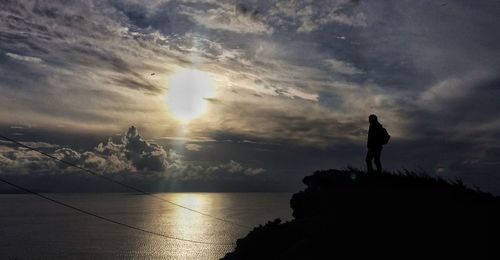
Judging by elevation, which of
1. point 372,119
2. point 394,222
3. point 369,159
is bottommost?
point 394,222

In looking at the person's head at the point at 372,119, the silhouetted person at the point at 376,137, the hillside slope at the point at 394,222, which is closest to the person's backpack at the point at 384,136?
the silhouetted person at the point at 376,137

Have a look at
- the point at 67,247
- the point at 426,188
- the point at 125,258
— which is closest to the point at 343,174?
the point at 426,188

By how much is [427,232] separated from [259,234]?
485 inches

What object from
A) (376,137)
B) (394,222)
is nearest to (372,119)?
(376,137)

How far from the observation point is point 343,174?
2047cm

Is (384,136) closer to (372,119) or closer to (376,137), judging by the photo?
(376,137)

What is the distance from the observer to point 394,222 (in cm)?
1183

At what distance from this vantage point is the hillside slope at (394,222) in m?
10.3

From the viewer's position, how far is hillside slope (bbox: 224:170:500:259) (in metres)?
10.3

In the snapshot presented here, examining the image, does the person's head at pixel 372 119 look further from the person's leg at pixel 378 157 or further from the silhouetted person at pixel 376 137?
the person's leg at pixel 378 157

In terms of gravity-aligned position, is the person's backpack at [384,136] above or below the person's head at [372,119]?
below

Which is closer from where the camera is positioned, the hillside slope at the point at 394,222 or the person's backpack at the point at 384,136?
the hillside slope at the point at 394,222

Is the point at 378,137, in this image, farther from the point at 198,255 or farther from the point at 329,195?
the point at 198,255

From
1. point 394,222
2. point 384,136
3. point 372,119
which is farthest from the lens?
point 372,119
